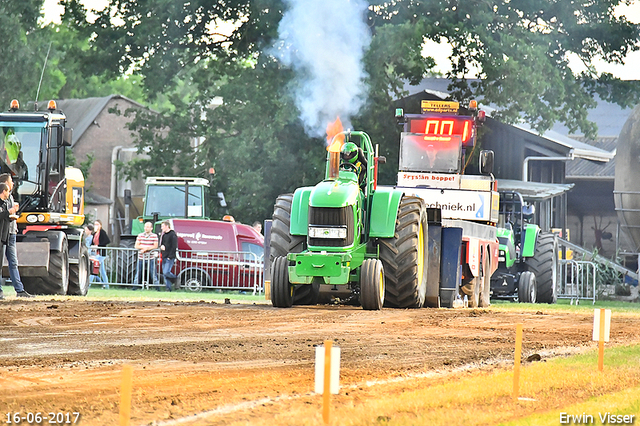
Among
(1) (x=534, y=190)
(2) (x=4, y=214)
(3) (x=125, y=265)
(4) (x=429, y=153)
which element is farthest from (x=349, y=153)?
(1) (x=534, y=190)

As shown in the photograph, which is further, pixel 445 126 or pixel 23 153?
pixel 445 126

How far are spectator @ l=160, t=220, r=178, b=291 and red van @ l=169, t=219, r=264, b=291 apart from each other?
298mm

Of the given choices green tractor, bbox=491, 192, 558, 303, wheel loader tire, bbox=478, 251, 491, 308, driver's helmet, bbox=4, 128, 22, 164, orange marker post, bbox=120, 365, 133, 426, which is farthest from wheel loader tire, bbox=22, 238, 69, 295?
orange marker post, bbox=120, 365, 133, 426

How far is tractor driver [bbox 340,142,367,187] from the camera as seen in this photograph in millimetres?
16672

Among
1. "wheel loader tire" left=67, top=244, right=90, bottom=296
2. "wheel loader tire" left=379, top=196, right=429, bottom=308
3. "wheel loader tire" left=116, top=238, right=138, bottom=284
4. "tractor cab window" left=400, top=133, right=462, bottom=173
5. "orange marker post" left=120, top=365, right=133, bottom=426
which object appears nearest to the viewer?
"orange marker post" left=120, top=365, right=133, bottom=426

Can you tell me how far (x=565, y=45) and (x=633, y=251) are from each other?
630 cm

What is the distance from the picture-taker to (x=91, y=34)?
34156 mm

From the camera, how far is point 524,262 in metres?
25.5

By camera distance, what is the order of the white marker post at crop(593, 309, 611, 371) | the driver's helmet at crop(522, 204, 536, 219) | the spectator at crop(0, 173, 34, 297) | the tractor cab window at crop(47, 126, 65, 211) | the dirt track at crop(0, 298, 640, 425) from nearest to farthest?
the dirt track at crop(0, 298, 640, 425) < the white marker post at crop(593, 309, 611, 371) < the spectator at crop(0, 173, 34, 297) < the tractor cab window at crop(47, 126, 65, 211) < the driver's helmet at crop(522, 204, 536, 219)

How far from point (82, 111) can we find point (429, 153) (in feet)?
143

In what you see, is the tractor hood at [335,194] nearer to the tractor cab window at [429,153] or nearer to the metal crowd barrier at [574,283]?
the tractor cab window at [429,153]

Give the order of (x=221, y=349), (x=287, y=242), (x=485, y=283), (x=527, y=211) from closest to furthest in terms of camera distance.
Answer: (x=221, y=349)
(x=287, y=242)
(x=485, y=283)
(x=527, y=211)

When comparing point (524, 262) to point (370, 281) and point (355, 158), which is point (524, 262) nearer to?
point (355, 158)

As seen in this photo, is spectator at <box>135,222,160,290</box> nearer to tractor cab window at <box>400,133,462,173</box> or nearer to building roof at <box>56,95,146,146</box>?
tractor cab window at <box>400,133,462,173</box>
